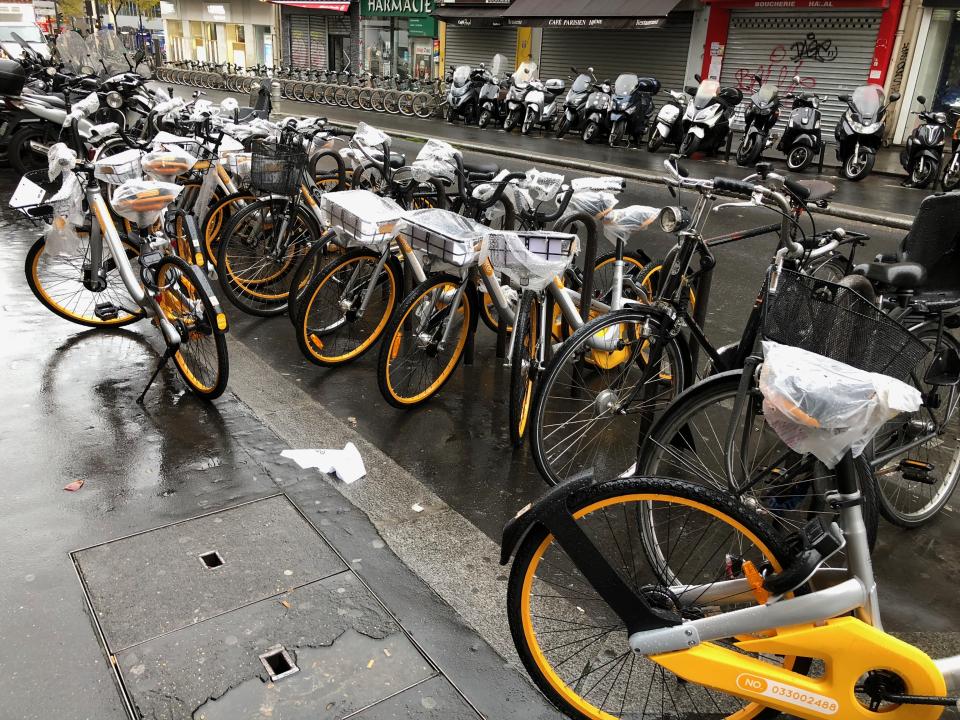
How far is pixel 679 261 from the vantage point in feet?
10.8

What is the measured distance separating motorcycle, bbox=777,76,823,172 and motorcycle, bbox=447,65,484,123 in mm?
8947

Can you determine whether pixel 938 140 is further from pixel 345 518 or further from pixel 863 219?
pixel 345 518

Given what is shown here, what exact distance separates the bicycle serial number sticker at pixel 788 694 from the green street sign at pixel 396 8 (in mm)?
29032

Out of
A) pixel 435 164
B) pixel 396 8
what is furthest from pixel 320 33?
pixel 435 164

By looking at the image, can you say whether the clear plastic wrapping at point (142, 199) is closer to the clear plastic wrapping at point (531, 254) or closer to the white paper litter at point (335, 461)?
the white paper litter at point (335, 461)

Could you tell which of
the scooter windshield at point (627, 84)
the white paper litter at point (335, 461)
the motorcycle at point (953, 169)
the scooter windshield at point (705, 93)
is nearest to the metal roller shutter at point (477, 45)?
the scooter windshield at point (627, 84)

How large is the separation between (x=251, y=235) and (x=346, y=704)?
410 cm

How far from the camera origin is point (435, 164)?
214 inches

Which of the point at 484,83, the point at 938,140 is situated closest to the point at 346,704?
the point at 938,140

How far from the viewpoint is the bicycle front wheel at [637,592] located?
206 cm

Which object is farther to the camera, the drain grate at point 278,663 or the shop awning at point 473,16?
the shop awning at point 473,16

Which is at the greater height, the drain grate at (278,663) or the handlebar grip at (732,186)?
the handlebar grip at (732,186)

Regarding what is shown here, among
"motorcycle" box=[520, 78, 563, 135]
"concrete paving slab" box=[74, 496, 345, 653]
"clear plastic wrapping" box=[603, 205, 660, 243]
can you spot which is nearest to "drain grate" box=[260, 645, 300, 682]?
"concrete paving slab" box=[74, 496, 345, 653]

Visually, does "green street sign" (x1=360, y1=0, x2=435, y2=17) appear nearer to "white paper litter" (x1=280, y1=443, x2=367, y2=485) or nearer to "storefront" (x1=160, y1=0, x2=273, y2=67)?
"storefront" (x1=160, y1=0, x2=273, y2=67)
